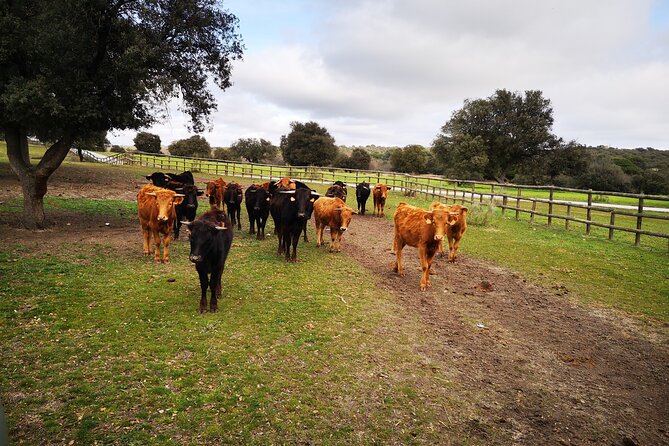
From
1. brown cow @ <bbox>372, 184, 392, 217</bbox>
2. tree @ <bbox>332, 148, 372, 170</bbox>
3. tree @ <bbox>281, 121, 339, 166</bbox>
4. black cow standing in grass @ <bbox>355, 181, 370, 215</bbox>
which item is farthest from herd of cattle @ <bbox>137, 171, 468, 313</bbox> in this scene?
tree @ <bbox>332, 148, 372, 170</bbox>

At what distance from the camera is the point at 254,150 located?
80.6 meters

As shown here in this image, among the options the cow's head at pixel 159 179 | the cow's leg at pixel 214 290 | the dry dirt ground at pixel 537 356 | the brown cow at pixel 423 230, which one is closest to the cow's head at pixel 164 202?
the dry dirt ground at pixel 537 356

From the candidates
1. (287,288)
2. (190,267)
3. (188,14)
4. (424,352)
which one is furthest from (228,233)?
(188,14)

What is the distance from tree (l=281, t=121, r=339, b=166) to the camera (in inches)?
2618

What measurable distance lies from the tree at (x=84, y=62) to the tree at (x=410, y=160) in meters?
60.9

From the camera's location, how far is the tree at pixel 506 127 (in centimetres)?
4725

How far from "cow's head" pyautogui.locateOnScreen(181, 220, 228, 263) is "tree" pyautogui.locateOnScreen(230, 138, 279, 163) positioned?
76.2m

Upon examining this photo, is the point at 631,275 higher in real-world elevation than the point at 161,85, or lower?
lower

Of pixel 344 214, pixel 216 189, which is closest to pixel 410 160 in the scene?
pixel 216 189

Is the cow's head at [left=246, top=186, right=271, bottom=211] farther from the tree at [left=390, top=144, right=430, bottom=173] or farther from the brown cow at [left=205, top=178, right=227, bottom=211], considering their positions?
the tree at [left=390, top=144, right=430, bottom=173]

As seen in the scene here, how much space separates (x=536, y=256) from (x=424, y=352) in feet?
26.6

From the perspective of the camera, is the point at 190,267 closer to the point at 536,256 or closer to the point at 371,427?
the point at 371,427

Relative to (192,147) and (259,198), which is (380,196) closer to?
(259,198)

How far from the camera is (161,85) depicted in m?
11.5
